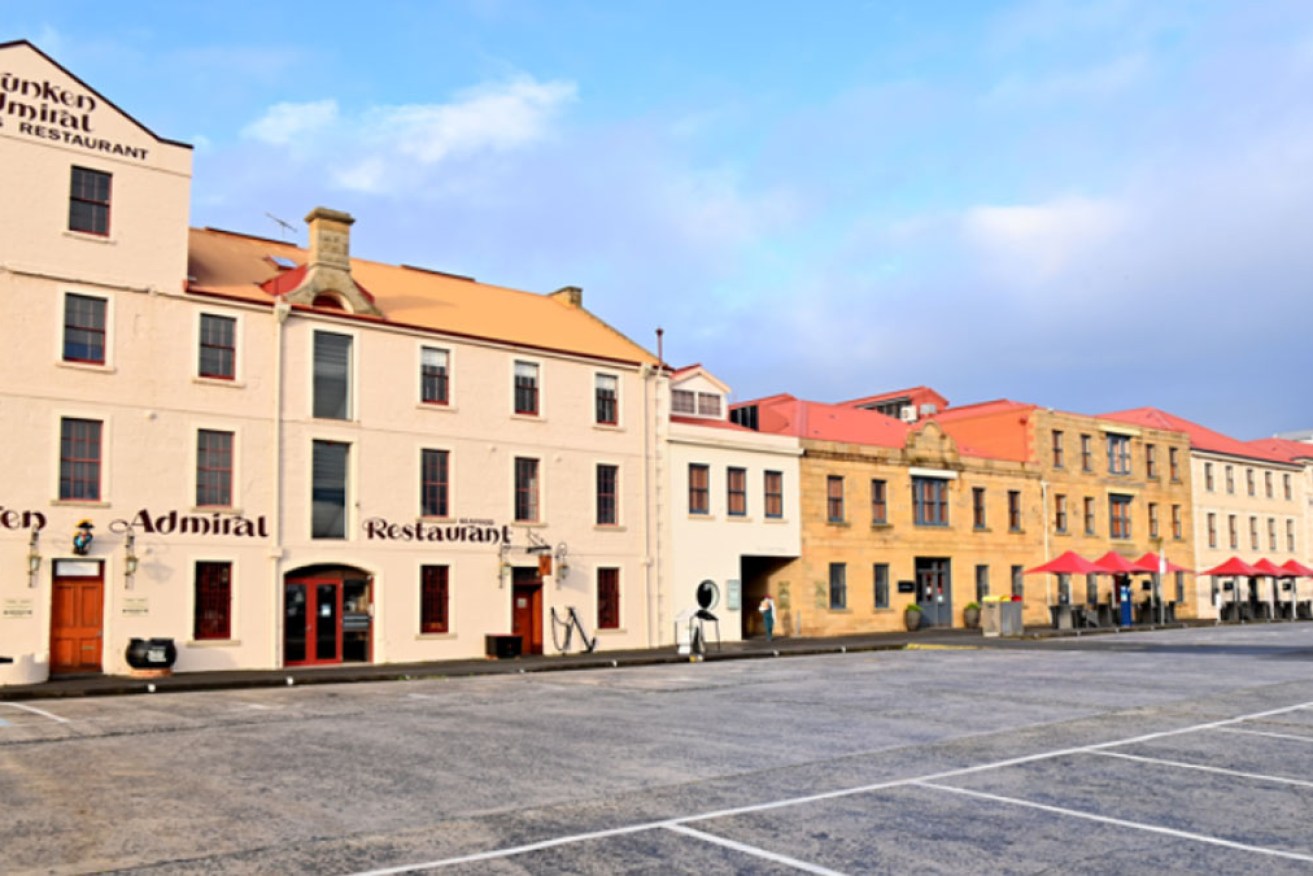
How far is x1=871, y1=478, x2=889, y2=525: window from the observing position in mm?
44812

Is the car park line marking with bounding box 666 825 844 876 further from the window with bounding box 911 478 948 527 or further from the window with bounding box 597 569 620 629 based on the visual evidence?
the window with bounding box 911 478 948 527

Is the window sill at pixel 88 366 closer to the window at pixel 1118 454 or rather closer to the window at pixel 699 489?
the window at pixel 699 489

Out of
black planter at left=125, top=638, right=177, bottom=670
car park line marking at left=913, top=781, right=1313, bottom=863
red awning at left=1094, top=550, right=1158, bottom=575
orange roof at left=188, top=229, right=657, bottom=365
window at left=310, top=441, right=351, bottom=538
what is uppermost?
orange roof at left=188, top=229, right=657, bottom=365

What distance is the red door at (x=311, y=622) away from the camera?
1130 inches

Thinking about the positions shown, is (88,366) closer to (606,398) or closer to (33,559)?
(33,559)

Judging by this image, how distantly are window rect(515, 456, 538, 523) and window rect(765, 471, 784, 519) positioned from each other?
9.96 meters

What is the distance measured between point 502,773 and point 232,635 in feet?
59.4

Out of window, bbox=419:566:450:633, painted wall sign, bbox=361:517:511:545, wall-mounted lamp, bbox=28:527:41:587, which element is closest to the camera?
wall-mounted lamp, bbox=28:527:41:587

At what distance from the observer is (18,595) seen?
24859mm

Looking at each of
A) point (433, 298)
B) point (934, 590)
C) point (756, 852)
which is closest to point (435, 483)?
point (433, 298)

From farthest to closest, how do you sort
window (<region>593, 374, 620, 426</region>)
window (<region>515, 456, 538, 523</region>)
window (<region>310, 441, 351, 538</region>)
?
window (<region>593, 374, 620, 426</region>), window (<region>515, 456, 538, 523</region>), window (<region>310, 441, 351, 538</region>)

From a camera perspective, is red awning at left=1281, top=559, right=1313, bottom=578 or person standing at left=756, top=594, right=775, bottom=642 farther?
red awning at left=1281, top=559, right=1313, bottom=578

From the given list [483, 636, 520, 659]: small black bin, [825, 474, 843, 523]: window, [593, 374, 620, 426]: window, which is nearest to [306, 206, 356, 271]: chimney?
[593, 374, 620, 426]: window

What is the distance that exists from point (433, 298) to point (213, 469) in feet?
30.3
